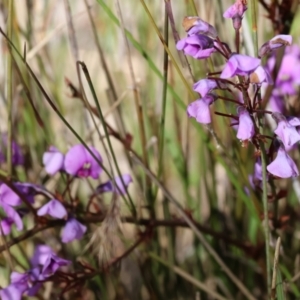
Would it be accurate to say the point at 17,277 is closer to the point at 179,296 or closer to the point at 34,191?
the point at 34,191

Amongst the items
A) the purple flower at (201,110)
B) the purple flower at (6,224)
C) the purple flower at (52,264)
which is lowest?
the purple flower at (52,264)

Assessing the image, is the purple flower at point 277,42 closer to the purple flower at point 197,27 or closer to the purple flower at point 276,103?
the purple flower at point 197,27

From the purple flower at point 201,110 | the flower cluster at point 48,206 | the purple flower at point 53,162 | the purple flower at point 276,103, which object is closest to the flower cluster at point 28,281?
the flower cluster at point 48,206

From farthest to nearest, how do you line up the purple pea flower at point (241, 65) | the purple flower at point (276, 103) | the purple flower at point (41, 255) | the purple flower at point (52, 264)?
1. the purple flower at point (276, 103)
2. the purple flower at point (41, 255)
3. the purple flower at point (52, 264)
4. the purple pea flower at point (241, 65)

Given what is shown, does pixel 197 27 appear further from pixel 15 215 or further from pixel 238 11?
pixel 15 215

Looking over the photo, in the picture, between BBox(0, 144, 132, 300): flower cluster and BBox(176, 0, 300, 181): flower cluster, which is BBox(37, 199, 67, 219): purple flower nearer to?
BBox(0, 144, 132, 300): flower cluster

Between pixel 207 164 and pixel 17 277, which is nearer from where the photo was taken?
pixel 17 277

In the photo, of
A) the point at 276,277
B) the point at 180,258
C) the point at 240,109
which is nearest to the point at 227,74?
the point at 240,109

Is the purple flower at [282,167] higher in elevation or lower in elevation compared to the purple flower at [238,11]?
lower
